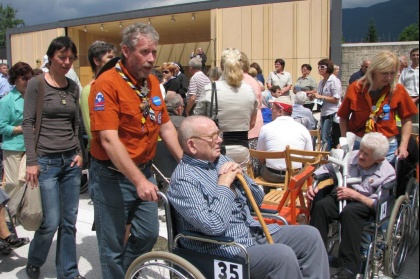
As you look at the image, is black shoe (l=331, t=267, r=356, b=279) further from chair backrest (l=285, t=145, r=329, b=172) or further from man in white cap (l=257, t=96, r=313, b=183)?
man in white cap (l=257, t=96, r=313, b=183)

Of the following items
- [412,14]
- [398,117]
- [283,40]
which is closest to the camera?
[412,14]

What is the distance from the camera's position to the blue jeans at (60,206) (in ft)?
10.6

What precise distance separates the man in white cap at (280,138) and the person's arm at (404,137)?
3.01 ft

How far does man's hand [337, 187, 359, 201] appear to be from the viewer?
325cm

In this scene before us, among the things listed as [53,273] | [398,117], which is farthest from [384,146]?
[53,273]

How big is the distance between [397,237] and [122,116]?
2205mm

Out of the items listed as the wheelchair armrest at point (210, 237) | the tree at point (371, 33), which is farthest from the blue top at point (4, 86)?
the wheelchair armrest at point (210, 237)

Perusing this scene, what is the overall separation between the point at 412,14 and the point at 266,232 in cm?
144

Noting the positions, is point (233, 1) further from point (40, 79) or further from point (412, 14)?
point (412, 14)

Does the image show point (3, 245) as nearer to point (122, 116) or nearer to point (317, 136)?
point (122, 116)

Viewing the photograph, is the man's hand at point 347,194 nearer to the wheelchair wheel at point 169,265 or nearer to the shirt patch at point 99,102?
the wheelchair wheel at point 169,265

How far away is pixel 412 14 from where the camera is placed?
1456 millimetres

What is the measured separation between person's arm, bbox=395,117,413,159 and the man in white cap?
3.01ft

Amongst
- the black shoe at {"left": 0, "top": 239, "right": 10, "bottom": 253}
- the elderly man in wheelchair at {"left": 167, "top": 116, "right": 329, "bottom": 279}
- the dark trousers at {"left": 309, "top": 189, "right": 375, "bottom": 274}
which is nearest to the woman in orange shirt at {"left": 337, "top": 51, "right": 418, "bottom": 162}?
the dark trousers at {"left": 309, "top": 189, "right": 375, "bottom": 274}
